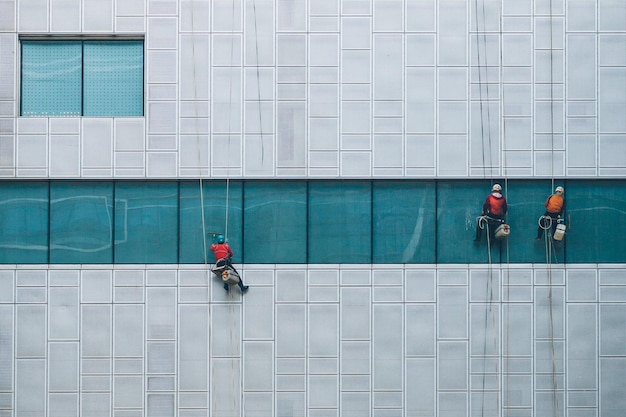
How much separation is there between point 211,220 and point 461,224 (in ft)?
21.2

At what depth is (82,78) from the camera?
1786cm

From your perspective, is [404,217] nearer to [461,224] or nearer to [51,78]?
[461,224]

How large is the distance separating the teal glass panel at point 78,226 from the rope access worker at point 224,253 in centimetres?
277

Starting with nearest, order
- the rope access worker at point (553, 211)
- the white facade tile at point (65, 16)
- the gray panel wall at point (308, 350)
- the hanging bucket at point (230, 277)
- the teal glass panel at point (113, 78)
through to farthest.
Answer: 1. the hanging bucket at point (230, 277)
2. the rope access worker at point (553, 211)
3. the gray panel wall at point (308, 350)
4. the white facade tile at point (65, 16)
5. the teal glass panel at point (113, 78)

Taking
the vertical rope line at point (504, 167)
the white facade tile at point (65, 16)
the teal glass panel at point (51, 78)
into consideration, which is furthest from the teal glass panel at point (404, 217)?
the white facade tile at point (65, 16)

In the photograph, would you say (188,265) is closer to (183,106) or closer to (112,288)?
(112,288)

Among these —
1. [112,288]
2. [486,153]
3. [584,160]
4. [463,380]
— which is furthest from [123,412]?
[584,160]

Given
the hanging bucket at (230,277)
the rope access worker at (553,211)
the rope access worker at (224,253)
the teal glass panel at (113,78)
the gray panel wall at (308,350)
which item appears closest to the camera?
the hanging bucket at (230,277)

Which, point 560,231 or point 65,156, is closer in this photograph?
point 560,231

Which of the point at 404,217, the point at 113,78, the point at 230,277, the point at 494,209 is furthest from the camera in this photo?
the point at 113,78

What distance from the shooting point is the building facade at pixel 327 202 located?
1733cm

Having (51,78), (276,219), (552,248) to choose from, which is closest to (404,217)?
(276,219)

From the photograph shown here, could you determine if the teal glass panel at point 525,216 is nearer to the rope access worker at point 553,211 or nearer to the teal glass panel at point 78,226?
the rope access worker at point 553,211

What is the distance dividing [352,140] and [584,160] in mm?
5985
